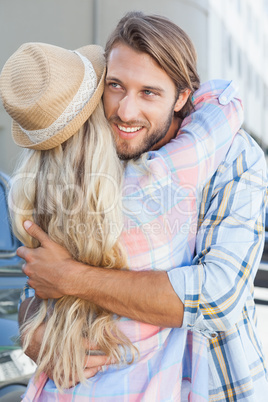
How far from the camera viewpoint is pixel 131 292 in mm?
1642

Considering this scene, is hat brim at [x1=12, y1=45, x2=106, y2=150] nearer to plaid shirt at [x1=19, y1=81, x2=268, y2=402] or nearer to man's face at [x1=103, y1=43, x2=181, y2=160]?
man's face at [x1=103, y1=43, x2=181, y2=160]

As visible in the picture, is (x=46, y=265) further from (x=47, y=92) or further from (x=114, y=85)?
(x=114, y=85)

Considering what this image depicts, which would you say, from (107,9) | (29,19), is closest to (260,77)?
(107,9)

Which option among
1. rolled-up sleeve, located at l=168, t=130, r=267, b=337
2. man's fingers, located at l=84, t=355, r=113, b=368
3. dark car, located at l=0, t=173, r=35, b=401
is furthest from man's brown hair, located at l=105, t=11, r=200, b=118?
dark car, located at l=0, t=173, r=35, b=401

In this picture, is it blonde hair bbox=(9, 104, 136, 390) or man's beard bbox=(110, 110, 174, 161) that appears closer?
blonde hair bbox=(9, 104, 136, 390)

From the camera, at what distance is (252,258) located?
Result: 66.0 inches

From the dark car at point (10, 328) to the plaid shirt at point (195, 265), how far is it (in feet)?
1.82

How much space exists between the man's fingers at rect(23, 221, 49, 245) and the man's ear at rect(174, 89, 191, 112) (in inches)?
28.5

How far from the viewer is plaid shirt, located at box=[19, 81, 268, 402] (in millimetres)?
1630

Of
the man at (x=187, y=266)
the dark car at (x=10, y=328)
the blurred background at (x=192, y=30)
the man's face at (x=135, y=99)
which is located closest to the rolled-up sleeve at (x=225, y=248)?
the man at (x=187, y=266)

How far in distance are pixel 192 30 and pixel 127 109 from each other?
11570 mm

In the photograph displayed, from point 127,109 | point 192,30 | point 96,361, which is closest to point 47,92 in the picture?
point 127,109

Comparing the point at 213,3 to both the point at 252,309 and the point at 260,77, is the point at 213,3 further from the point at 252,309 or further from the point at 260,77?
the point at 252,309

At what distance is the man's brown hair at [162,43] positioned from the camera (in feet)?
6.23
